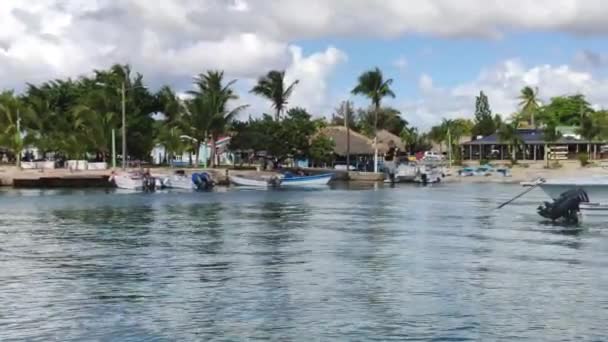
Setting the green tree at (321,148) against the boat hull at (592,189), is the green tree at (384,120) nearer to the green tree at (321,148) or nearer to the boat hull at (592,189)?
the green tree at (321,148)

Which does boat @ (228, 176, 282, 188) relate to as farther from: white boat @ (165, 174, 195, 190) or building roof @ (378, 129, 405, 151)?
building roof @ (378, 129, 405, 151)

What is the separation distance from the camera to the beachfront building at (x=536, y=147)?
10450 cm

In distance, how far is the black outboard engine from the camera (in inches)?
1428

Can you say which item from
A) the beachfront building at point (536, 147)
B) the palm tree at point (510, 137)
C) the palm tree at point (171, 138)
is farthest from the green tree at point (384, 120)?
the palm tree at point (171, 138)

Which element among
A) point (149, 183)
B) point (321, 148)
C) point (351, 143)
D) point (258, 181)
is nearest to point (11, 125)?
point (149, 183)

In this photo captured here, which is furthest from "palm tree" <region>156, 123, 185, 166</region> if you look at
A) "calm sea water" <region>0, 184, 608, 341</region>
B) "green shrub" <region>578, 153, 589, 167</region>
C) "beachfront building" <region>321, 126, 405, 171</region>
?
"calm sea water" <region>0, 184, 608, 341</region>

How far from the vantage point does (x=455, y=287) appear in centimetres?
1973

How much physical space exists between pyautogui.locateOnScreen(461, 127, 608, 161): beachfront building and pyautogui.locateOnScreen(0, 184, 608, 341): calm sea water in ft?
217

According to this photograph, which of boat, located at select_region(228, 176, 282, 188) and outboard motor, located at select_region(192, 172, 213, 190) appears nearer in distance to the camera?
outboard motor, located at select_region(192, 172, 213, 190)

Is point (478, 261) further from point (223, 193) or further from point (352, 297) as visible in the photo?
point (223, 193)

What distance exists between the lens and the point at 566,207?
36.2 metres

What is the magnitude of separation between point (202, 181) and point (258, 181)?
5996 mm

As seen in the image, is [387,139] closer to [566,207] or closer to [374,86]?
[374,86]

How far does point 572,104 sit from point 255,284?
11748 cm
